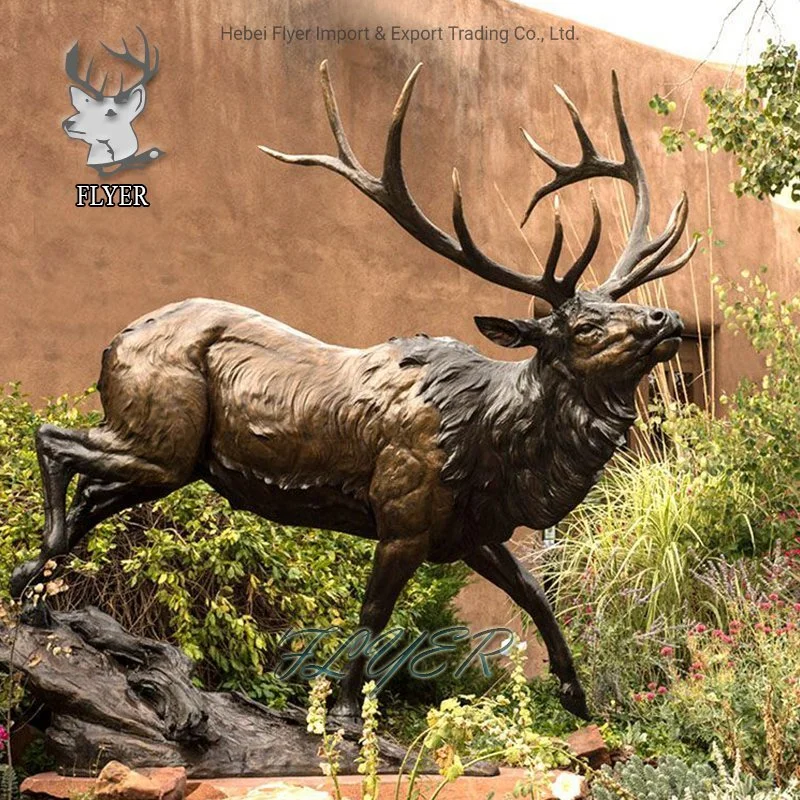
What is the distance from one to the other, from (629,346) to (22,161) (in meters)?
4.96

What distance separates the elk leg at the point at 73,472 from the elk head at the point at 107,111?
3958 mm

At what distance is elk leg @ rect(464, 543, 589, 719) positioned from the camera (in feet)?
14.4

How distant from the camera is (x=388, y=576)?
3994mm

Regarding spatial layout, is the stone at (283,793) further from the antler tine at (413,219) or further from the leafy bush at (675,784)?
the antler tine at (413,219)

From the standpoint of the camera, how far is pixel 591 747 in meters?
4.52

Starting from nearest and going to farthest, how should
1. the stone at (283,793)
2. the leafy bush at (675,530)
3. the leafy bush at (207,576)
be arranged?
the stone at (283,793) < the leafy bush at (207,576) < the leafy bush at (675,530)

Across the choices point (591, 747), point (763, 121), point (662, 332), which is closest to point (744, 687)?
point (591, 747)

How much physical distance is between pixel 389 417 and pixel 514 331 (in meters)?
0.50

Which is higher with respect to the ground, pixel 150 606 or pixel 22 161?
pixel 22 161

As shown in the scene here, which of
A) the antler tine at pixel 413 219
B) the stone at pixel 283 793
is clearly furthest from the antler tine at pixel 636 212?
the stone at pixel 283 793

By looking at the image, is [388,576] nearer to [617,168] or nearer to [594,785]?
[594,785]

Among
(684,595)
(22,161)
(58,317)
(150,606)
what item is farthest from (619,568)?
(22,161)

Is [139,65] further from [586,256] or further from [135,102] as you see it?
[586,256]

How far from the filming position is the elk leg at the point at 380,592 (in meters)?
3.96
